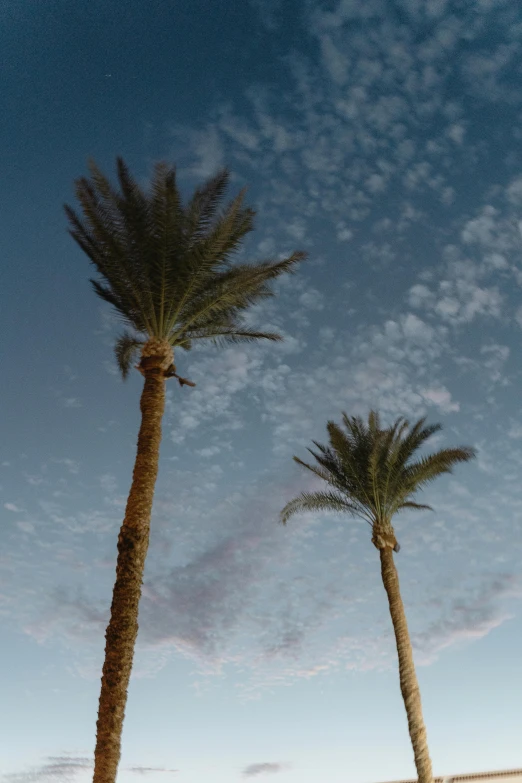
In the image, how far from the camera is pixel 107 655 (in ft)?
31.0

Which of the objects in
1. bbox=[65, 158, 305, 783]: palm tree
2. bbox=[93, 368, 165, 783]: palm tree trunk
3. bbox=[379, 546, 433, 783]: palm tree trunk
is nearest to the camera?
bbox=[93, 368, 165, 783]: palm tree trunk

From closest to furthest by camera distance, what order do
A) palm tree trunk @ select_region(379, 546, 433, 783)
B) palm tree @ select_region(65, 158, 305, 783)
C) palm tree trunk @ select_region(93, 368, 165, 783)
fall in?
palm tree trunk @ select_region(93, 368, 165, 783)
palm tree @ select_region(65, 158, 305, 783)
palm tree trunk @ select_region(379, 546, 433, 783)

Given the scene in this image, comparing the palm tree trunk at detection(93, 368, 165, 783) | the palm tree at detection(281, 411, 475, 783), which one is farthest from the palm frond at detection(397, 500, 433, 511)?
the palm tree trunk at detection(93, 368, 165, 783)

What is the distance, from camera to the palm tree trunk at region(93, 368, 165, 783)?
8875mm

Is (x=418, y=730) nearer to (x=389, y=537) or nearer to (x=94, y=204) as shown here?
(x=389, y=537)

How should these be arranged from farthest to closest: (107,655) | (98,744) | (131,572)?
(131,572), (107,655), (98,744)

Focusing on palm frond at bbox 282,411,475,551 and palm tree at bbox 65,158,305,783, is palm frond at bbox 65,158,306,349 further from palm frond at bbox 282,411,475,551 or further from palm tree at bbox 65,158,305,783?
palm frond at bbox 282,411,475,551

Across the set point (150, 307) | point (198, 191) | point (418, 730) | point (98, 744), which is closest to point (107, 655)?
point (98, 744)

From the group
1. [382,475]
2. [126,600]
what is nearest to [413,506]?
[382,475]

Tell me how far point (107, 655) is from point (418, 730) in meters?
10.8

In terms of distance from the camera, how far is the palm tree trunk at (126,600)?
8.88m

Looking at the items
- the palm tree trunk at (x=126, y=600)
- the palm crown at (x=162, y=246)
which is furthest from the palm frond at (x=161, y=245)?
the palm tree trunk at (x=126, y=600)

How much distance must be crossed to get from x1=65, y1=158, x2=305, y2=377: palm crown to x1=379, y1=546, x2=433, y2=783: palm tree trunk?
9.92 metres

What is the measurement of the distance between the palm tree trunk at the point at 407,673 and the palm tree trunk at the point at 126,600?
392 inches
